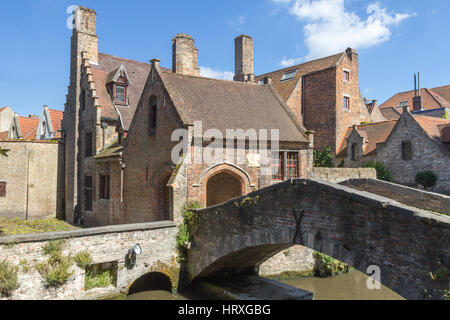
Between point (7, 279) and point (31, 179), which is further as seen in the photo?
point (31, 179)

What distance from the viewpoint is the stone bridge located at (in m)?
7.24

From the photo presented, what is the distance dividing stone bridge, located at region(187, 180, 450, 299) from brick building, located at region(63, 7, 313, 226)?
267cm

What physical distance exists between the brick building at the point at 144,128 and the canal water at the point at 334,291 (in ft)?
11.3

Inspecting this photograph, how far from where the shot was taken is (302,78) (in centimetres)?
3033

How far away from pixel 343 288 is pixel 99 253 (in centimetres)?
1045

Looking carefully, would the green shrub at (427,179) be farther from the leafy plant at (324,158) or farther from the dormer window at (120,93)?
the dormer window at (120,93)

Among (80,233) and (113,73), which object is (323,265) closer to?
(80,233)

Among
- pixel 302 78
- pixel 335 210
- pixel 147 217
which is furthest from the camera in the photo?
pixel 302 78

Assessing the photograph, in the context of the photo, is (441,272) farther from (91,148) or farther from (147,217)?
(91,148)

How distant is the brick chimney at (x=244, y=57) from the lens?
93.9 ft

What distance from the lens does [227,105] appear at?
58.4 feet

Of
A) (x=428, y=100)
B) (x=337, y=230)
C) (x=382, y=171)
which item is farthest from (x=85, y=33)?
(x=428, y=100)

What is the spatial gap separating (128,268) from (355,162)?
63.8 feet
